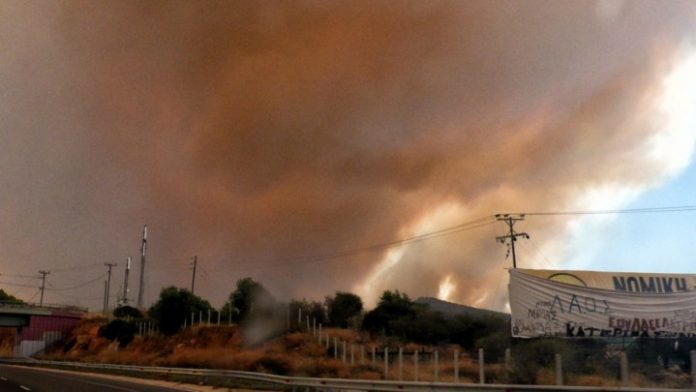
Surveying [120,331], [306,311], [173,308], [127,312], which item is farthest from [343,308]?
[127,312]

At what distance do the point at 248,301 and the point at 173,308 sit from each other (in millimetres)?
15301

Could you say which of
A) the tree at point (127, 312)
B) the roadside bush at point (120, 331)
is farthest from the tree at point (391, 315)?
the tree at point (127, 312)

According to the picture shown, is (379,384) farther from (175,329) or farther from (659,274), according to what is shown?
(175,329)

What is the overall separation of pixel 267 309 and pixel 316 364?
76.4 ft

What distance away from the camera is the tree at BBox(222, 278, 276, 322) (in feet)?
202

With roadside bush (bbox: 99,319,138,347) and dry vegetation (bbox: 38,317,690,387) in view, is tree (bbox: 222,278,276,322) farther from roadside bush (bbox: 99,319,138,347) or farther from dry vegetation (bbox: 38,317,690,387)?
roadside bush (bbox: 99,319,138,347)

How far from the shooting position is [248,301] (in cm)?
7219

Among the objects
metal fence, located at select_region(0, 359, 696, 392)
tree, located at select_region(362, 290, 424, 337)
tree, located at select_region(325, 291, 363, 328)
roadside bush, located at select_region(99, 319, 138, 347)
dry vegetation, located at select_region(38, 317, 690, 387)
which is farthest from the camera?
roadside bush, located at select_region(99, 319, 138, 347)

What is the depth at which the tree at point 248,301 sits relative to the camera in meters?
61.4

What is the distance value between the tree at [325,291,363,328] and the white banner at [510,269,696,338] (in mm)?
34930

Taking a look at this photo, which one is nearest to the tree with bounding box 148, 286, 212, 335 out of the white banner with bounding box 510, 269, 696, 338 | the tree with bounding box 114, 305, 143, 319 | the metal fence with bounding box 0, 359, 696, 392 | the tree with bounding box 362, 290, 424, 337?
the tree with bounding box 114, 305, 143, 319

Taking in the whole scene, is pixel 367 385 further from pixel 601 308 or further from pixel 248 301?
pixel 248 301

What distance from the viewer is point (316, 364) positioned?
3819 centimetres

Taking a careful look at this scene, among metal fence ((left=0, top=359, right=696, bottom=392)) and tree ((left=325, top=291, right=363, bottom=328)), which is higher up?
tree ((left=325, top=291, right=363, bottom=328))
